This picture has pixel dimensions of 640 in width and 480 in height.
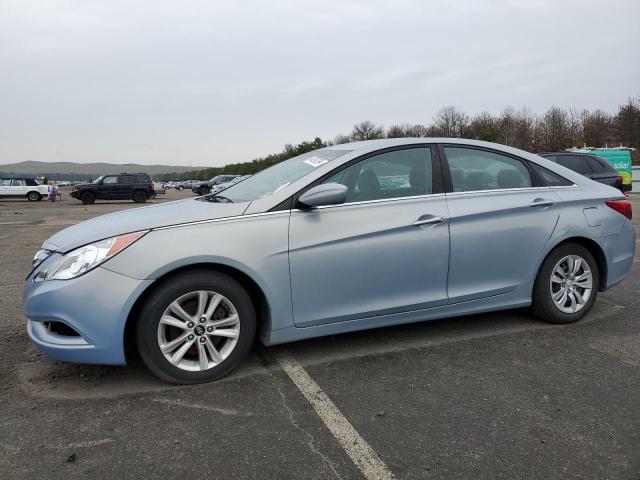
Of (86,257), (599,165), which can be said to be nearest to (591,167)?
(599,165)

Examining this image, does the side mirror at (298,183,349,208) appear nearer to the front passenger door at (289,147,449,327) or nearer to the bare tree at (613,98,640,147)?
the front passenger door at (289,147,449,327)

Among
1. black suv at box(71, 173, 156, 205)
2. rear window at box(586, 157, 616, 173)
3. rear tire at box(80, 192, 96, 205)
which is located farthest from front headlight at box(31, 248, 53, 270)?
rear tire at box(80, 192, 96, 205)

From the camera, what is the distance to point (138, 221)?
3111mm

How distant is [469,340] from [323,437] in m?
Result: 1.76

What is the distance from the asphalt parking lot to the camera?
2.24 meters

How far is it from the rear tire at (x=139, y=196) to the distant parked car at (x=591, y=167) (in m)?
22.3

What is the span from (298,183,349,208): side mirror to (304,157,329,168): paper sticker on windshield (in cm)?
41

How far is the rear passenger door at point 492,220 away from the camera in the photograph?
3.67 m

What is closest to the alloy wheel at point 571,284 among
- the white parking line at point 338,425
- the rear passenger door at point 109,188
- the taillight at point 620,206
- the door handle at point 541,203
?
the door handle at point 541,203

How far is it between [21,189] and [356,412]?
34905 millimetres

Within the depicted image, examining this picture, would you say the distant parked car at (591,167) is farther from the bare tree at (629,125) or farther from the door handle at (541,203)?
the bare tree at (629,125)

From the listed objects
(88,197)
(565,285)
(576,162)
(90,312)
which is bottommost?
(565,285)

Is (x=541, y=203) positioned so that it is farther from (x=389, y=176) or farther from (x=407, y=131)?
(x=407, y=131)

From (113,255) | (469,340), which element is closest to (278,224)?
(113,255)
